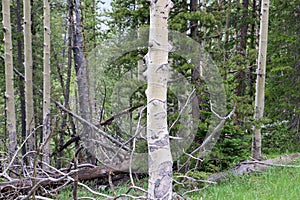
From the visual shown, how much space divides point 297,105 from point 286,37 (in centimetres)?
192

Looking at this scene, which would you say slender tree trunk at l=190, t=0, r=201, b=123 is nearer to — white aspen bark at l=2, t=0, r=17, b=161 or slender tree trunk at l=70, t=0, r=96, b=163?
slender tree trunk at l=70, t=0, r=96, b=163

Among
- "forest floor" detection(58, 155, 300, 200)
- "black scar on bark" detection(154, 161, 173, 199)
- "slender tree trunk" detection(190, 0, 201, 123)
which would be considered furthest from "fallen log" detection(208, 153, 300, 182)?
"black scar on bark" detection(154, 161, 173, 199)

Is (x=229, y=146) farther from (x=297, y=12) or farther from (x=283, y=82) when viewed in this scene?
(x=297, y=12)

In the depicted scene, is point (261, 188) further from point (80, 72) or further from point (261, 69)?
point (80, 72)

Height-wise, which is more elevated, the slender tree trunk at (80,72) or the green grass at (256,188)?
the slender tree trunk at (80,72)

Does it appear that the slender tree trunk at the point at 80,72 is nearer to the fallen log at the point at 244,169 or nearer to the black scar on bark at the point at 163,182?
the fallen log at the point at 244,169

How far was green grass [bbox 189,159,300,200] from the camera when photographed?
377 cm

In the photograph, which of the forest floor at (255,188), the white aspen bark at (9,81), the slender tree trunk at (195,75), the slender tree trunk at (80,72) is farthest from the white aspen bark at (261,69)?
the white aspen bark at (9,81)

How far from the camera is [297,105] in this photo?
880 centimetres

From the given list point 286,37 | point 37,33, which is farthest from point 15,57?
point 286,37

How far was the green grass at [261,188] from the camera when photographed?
3766mm

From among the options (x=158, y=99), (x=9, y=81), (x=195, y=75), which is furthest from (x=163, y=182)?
(x=9, y=81)

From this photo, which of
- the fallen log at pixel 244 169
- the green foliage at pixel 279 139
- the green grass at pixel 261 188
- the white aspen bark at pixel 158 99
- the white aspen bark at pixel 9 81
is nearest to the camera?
the white aspen bark at pixel 158 99

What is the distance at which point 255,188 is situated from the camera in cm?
425
